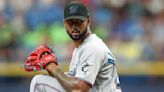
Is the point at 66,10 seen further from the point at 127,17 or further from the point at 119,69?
the point at 127,17

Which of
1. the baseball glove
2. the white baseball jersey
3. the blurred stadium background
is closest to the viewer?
the white baseball jersey

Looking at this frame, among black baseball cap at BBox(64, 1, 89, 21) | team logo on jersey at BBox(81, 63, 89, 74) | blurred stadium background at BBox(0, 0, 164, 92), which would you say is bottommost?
blurred stadium background at BBox(0, 0, 164, 92)

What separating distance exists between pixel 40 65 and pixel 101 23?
539 centimetres

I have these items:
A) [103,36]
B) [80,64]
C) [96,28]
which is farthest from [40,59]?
[96,28]

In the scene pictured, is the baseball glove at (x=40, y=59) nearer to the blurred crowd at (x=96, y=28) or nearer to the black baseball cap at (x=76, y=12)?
the black baseball cap at (x=76, y=12)

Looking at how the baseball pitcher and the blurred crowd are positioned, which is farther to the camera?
the blurred crowd

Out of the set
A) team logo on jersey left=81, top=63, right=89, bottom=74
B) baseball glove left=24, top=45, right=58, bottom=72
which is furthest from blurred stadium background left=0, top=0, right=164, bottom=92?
team logo on jersey left=81, top=63, right=89, bottom=74

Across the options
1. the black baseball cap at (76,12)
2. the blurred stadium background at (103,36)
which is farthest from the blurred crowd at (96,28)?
the black baseball cap at (76,12)

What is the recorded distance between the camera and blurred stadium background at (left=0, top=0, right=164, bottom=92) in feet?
34.7

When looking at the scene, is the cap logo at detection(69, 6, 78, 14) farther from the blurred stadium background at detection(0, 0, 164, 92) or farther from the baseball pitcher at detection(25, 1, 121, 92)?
the blurred stadium background at detection(0, 0, 164, 92)

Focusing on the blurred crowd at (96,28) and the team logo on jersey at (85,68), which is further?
the blurred crowd at (96,28)

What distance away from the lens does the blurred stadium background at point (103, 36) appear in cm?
1057

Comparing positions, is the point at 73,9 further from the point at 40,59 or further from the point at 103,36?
the point at 103,36

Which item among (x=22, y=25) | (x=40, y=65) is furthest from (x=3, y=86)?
(x=40, y=65)
